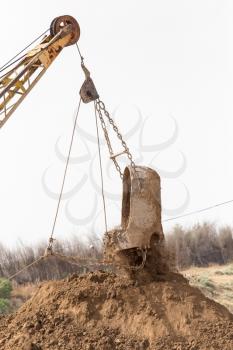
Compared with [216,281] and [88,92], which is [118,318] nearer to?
[88,92]

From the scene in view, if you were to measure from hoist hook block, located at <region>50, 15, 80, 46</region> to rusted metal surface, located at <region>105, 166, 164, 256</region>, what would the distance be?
16.2 ft

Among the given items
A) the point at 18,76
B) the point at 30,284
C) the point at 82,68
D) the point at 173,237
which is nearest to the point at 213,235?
the point at 173,237

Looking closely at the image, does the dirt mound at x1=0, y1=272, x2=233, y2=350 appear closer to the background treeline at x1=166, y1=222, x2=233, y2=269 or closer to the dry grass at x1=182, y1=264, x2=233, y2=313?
the dry grass at x1=182, y1=264, x2=233, y2=313

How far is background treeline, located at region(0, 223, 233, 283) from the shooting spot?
22.8 m

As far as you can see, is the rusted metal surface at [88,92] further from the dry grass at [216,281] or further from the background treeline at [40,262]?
the background treeline at [40,262]

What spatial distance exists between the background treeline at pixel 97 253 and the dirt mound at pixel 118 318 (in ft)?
44.1

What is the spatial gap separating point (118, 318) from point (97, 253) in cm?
1640

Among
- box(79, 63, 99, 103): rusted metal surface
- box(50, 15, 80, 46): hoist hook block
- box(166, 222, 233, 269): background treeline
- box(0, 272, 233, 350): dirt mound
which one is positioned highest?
box(50, 15, 80, 46): hoist hook block

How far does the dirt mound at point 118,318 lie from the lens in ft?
20.9

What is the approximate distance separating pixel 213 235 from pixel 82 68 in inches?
802

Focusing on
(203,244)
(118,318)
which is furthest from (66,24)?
(203,244)

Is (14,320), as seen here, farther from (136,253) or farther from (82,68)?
(82,68)

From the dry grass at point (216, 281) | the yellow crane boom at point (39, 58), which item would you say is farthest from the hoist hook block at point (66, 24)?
the dry grass at point (216, 281)

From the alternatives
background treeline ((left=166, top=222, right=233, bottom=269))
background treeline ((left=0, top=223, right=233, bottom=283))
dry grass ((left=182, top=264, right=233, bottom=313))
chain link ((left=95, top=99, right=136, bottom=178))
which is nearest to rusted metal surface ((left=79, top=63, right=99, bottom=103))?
chain link ((left=95, top=99, right=136, bottom=178))
